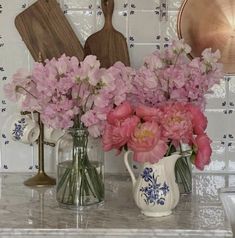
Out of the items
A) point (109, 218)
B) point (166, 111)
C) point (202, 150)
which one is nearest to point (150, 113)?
point (166, 111)

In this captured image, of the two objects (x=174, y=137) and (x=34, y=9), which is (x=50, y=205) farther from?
(x=34, y=9)

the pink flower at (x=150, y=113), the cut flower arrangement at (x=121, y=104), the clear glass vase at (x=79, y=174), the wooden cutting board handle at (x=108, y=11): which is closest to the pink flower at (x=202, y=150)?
the cut flower arrangement at (x=121, y=104)

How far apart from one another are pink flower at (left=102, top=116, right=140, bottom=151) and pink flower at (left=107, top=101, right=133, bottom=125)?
11mm

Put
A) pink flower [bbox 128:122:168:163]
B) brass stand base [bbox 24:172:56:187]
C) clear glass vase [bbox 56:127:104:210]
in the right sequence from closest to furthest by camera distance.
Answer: pink flower [bbox 128:122:168:163] < clear glass vase [bbox 56:127:104:210] < brass stand base [bbox 24:172:56:187]

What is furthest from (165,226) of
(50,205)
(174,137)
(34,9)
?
(34,9)

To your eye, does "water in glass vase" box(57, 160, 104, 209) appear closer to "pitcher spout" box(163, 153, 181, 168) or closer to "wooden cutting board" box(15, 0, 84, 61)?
"pitcher spout" box(163, 153, 181, 168)

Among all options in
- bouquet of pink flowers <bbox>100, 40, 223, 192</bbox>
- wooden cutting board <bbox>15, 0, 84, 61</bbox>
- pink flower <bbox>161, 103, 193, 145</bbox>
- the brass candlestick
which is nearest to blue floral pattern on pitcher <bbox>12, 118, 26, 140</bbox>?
the brass candlestick

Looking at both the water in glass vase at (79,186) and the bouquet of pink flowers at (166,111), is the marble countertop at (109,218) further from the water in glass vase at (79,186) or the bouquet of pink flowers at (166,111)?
the bouquet of pink flowers at (166,111)

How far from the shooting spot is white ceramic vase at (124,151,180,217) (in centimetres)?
118

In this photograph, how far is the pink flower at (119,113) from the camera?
113 cm

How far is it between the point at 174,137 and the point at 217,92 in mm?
509

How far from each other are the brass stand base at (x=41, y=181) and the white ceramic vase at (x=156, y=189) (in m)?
0.35

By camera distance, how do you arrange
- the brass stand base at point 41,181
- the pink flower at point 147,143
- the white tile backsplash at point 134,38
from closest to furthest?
the pink flower at point 147,143 < the brass stand base at point 41,181 < the white tile backsplash at point 134,38

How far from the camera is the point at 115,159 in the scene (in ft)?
5.28
